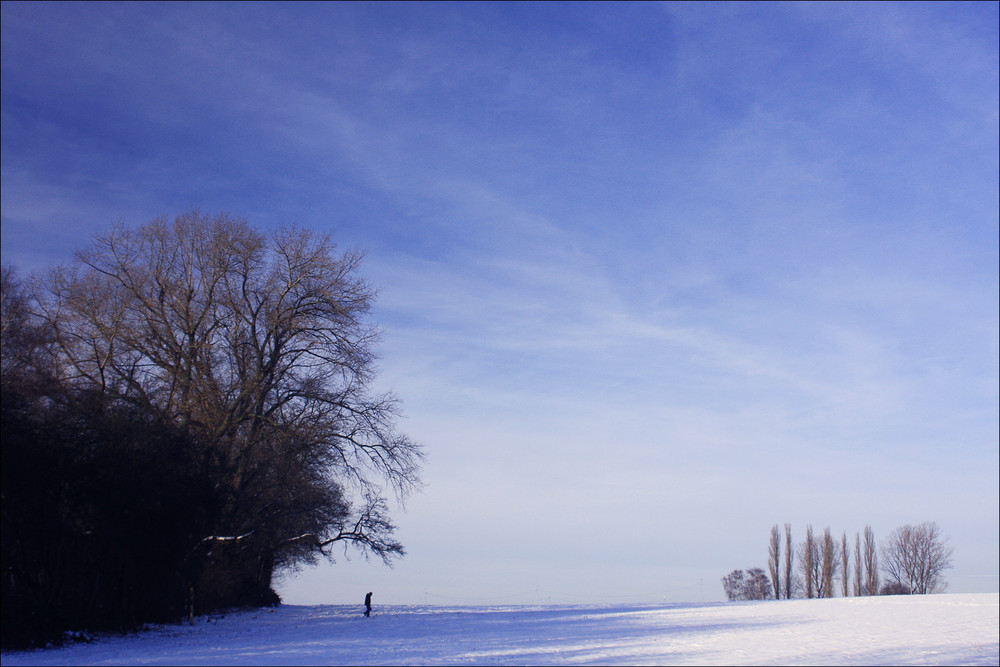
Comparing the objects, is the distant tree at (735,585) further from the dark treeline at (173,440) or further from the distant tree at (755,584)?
the dark treeline at (173,440)

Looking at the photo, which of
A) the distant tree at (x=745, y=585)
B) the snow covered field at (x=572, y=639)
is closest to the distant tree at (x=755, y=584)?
the distant tree at (x=745, y=585)

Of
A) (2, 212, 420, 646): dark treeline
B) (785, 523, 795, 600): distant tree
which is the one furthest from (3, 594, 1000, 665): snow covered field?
(785, 523, 795, 600): distant tree

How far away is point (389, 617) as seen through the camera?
2838 centimetres

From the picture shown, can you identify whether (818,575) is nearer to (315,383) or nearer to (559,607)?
(559,607)

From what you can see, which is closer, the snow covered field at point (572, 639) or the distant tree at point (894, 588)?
the snow covered field at point (572, 639)

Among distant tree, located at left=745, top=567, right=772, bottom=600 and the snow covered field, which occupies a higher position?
the snow covered field

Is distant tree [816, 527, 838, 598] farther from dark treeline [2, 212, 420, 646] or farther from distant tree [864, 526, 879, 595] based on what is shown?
dark treeline [2, 212, 420, 646]

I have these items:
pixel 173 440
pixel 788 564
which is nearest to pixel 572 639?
pixel 173 440

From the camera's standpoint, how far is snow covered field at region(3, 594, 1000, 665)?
16.2 metres

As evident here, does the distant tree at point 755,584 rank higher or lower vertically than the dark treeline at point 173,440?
lower

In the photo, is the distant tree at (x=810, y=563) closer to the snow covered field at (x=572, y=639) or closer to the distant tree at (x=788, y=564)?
→ the distant tree at (x=788, y=564)

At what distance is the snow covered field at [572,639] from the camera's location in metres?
16.2

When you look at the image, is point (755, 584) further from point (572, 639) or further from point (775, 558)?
point (572, 639)

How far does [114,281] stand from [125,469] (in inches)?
421
